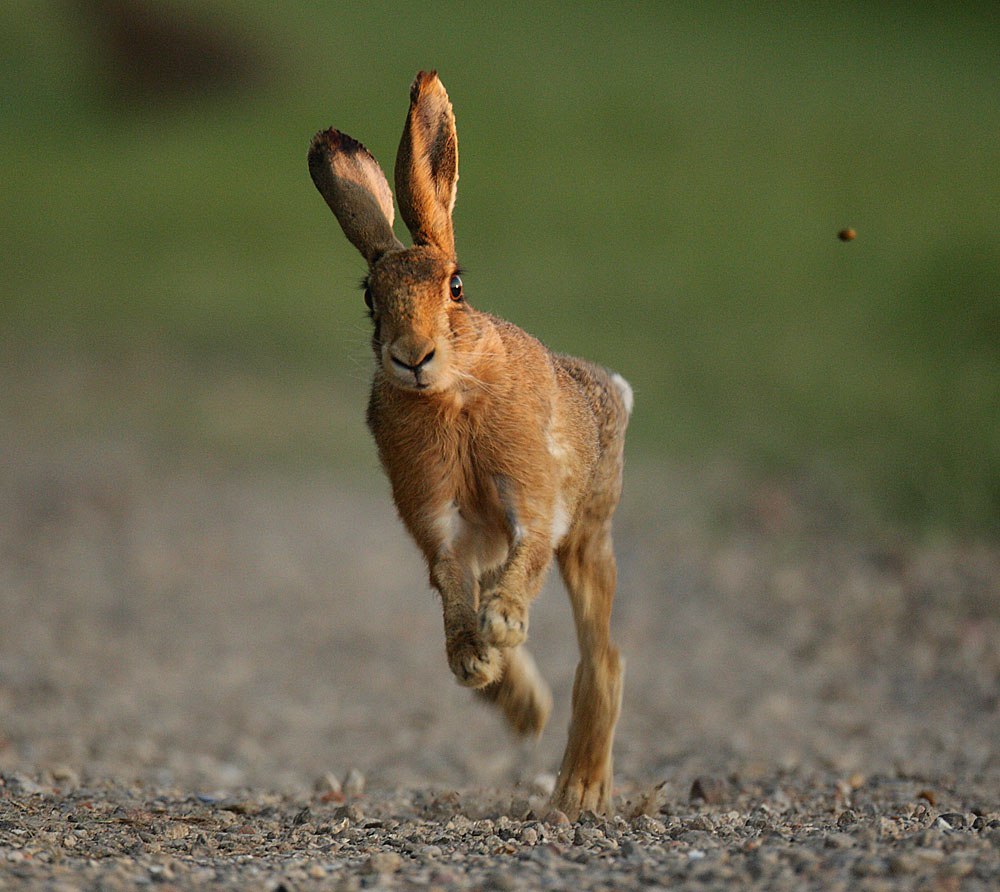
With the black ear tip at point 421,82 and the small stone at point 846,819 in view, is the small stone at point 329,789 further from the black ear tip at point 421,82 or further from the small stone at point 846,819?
the black ear tip at point 421,82

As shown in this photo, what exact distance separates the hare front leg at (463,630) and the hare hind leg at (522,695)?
0.59m

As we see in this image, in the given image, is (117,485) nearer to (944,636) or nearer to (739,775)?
(944,636)

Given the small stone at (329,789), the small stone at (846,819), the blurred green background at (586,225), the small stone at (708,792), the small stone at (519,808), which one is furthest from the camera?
the blurred green background at (586,225)

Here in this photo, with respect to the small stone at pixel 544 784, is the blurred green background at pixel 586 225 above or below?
above

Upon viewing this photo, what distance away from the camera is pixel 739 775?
7.30m

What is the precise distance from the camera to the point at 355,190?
5797 mm

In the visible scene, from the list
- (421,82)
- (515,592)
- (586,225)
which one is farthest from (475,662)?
(586,225)

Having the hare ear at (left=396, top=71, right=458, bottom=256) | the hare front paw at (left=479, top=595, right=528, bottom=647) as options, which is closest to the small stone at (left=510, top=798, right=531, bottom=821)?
the hare front paw at (left=479, top=595, right=528, bottom=647)

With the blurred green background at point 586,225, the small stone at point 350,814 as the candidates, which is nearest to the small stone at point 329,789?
the small stone at point 350,814

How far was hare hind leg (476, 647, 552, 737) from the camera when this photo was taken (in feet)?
20.3

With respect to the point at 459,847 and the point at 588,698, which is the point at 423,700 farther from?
the point at 459,847

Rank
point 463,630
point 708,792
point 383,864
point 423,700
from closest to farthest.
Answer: point 383,864 → point 463,630 → point 708,792 → point 423,700

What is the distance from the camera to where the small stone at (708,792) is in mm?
6623

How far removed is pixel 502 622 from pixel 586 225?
13.3 metres
